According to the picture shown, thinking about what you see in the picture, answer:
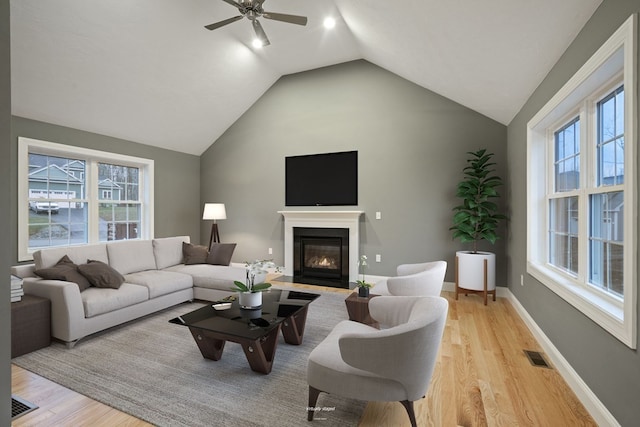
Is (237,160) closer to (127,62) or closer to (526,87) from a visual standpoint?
(127,62)

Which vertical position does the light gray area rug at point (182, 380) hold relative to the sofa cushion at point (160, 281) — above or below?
below

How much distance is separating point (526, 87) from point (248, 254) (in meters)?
5.17

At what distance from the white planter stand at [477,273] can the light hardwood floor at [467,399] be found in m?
1.23

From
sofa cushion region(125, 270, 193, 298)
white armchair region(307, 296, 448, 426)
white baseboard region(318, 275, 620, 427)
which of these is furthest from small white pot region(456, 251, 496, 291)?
sofa cushion region(125, 270, 193, 298)

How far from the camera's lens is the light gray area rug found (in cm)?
183

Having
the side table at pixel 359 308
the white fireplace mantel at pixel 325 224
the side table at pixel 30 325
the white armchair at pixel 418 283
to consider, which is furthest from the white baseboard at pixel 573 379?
the side table at pixel 30 325

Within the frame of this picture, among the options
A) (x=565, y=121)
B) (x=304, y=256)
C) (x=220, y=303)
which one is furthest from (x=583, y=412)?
(x=304, y=256)

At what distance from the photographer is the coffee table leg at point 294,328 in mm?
2713

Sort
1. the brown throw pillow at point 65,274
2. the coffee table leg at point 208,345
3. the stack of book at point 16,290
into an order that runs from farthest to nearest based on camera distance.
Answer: the brown throw pillow at point 65,274
the stack of book at point 16,290
the coffee table leg at point 208,345

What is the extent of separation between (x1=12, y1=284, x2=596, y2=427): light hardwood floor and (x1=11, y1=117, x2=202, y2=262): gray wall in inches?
132

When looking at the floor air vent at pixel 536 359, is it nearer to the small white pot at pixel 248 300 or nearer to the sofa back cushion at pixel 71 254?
the small white pot at pixel 248 300

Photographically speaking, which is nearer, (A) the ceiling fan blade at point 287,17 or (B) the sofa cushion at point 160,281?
(A) the ceiling fan blade at point 287,17

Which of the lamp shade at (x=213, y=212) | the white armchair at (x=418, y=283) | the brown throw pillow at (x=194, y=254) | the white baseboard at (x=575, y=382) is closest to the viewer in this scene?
the white baseboard at (x=575, y=382)

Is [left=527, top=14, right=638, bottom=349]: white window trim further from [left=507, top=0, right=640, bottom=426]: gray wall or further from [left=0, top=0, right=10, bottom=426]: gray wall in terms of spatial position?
[left=0, top=0, right=10, bottom=426]: gray wall
